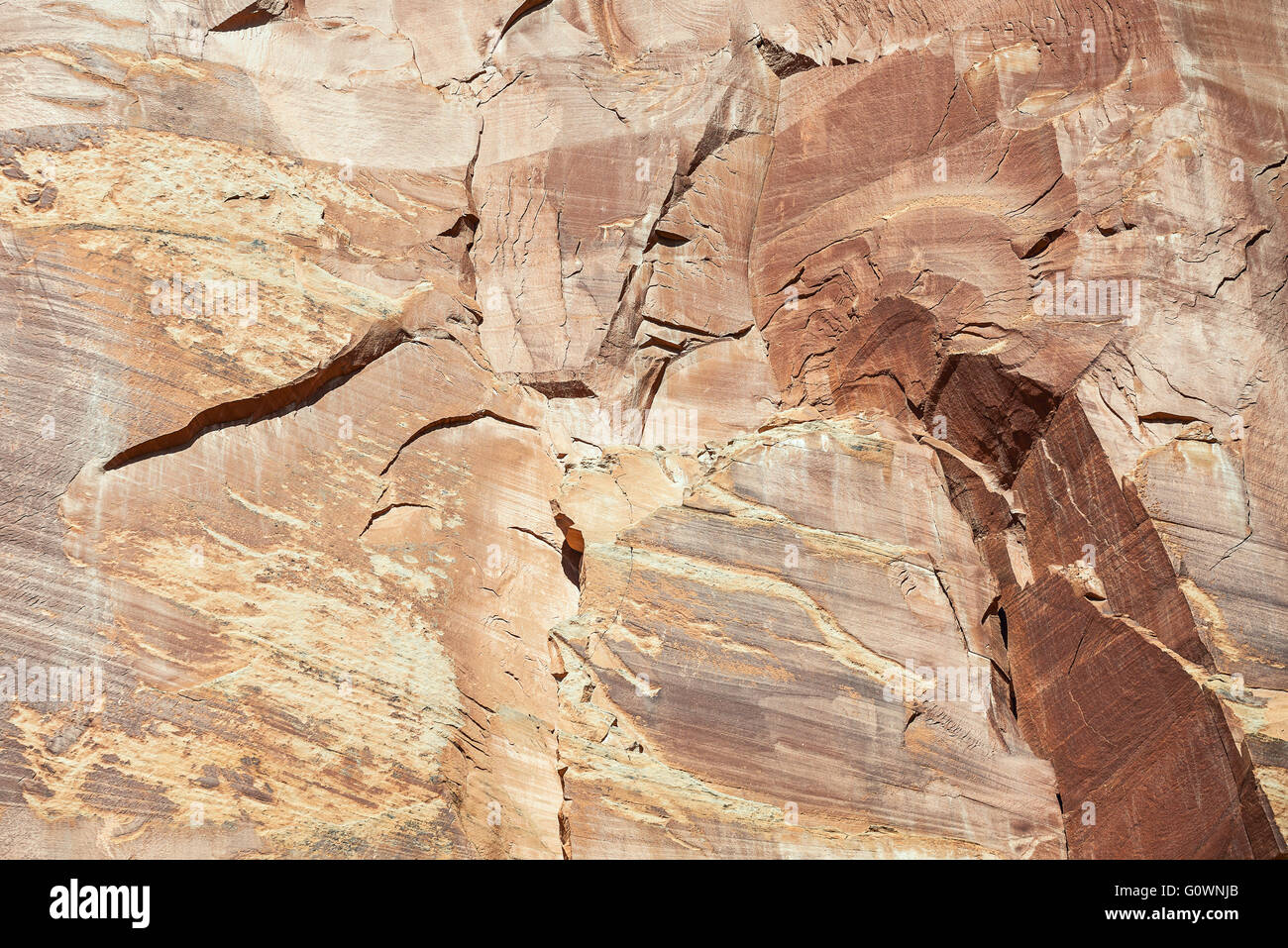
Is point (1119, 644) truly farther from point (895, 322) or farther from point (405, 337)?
point (405, 337)

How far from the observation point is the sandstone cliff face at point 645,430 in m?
6.37

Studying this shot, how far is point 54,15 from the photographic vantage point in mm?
7617

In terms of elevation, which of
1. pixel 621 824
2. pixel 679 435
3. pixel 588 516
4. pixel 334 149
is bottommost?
pixel 621 824

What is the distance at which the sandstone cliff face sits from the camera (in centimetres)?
637

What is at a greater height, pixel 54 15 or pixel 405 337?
pixel 54 15

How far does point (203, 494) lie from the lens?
22.0 ft

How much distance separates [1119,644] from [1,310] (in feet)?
24.1

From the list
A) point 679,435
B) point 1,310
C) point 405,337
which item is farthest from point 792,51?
point 1,310

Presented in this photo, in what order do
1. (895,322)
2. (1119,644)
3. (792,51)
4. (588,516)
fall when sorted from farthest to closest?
1. (792,51)
2. (895,322)
3. (588,516)
4. (1119,644)

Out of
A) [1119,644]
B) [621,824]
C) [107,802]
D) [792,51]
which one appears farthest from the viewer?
[792,51]

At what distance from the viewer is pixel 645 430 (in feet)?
26.5

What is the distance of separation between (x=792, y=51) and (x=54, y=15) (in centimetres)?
553

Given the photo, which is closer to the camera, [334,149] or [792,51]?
[334,149]

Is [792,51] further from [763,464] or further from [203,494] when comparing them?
[203,494]
